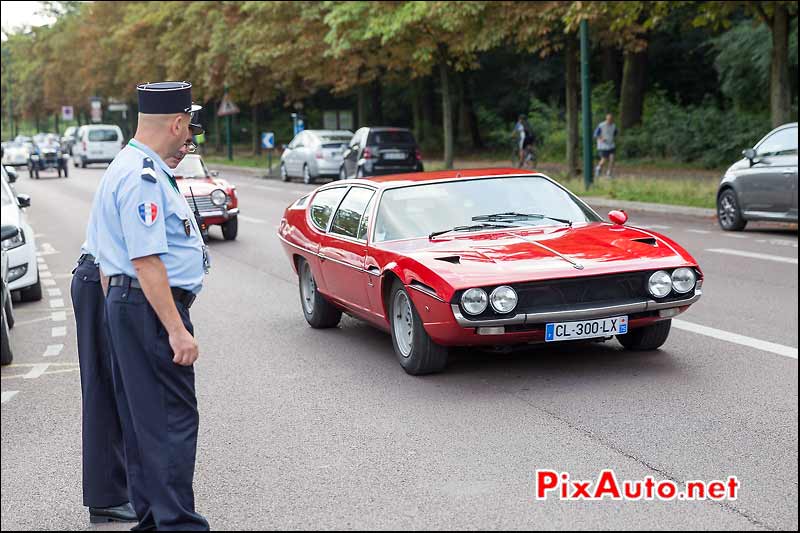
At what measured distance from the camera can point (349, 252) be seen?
8.91 metres

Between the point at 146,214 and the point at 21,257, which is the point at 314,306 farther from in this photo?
the point at 146,214

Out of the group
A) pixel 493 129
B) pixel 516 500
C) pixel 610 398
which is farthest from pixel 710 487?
pixel 493 129

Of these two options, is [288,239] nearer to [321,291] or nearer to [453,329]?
[321,291]

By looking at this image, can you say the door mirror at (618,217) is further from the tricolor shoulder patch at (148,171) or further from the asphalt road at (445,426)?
the tricolor shoulder patch at (148,171)

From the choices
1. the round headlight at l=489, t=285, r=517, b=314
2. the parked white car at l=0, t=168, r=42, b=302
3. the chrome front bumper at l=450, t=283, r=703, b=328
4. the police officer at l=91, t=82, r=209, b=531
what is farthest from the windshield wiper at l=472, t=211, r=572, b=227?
the parked white car at l=0, t=168, r=42, b=302

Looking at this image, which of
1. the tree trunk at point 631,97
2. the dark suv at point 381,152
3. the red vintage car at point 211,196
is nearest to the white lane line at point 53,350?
the red vintage car at point 211,196

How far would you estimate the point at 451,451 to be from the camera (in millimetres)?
5945

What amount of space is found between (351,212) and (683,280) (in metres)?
2.79

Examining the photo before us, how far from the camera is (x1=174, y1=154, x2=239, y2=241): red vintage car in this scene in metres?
18.1

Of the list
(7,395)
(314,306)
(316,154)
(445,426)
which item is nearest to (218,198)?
(314,306)

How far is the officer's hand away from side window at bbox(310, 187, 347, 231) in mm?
5446

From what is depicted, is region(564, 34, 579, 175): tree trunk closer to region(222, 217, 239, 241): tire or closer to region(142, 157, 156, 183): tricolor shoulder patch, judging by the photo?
region(222, 217, 239, 241): tire

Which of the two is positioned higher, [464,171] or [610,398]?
[464,171]

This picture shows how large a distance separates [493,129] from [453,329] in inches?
1912
